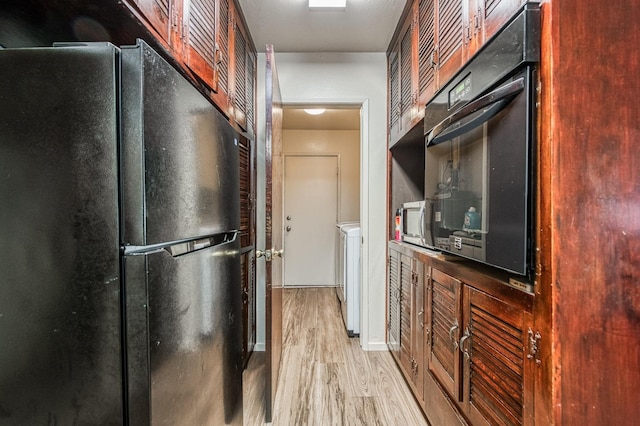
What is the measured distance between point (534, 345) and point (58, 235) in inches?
44.0

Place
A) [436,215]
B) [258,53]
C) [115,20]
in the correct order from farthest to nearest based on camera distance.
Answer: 1. [258,53]
2. [436,215]
3. [115,20]

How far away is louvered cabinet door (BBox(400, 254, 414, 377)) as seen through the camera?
1.79 m

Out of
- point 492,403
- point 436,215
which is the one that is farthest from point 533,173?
point 492,403

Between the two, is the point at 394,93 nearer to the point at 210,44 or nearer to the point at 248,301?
the point at 210,44

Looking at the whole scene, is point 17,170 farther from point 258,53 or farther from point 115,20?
point 258,53

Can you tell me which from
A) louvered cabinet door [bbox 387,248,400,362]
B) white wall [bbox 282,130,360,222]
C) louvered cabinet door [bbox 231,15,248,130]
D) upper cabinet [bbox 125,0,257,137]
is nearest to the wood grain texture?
upper cabinet [bbox 125,0,257,137]

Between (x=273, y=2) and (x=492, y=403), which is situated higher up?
(x=273, y=2)

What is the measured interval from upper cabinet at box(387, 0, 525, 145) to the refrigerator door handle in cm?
106

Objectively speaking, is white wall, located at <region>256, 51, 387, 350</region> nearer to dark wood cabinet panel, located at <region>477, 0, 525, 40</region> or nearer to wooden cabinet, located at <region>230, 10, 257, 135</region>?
wooden cabinet, located at <region>230, 10, 257, 135</region>

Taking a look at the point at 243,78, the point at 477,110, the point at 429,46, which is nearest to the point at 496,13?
the point at 477,110

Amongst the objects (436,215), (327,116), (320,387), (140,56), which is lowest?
(320,387)

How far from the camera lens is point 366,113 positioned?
241 cm

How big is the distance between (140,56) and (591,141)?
1.03m

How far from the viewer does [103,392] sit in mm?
586
